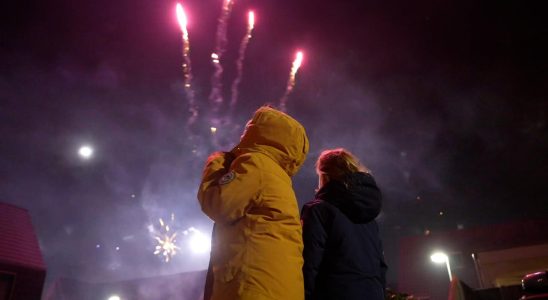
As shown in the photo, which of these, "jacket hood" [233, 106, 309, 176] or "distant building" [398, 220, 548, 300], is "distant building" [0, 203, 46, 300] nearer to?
"jacket hood" [233, 106, 309, 176]

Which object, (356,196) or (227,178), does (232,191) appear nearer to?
(227,178)

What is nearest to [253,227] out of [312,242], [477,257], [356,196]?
[312,242]

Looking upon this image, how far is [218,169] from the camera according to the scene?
2.32 metres

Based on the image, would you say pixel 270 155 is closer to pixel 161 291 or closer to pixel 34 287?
pixel 34 287

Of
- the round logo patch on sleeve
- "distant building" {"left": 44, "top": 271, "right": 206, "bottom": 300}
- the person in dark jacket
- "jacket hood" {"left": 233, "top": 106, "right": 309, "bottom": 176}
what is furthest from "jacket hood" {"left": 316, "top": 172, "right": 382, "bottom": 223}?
"distant building" {"left": 44, "top": 271, "right": 206, "bottom": 300}

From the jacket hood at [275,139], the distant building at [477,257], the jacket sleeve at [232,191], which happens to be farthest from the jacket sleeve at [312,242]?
the distant building at [477,257]

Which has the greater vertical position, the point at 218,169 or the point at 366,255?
the point at 218,169

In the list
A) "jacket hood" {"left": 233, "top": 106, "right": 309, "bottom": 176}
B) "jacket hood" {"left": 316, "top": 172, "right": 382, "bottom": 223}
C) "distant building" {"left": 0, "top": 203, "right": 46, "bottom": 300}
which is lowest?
"jacket hood" {"left": 316, "top": 172, "right": 382, "bottom": 223}

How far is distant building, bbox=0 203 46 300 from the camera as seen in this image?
51.8ft

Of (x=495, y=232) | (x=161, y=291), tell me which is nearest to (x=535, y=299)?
(x=495, y=232)

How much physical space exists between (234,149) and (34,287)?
1850cm

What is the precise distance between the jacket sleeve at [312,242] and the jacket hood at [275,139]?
12.0 inches

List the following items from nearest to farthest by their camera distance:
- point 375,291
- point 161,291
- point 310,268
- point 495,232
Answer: point 310,268, point 375,291, point 495,232, point 161,291

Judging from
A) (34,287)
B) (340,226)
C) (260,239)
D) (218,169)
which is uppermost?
(34,287)
